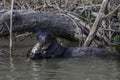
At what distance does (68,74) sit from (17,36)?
3.75 m

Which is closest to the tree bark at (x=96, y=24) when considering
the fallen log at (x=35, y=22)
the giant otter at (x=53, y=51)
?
the giant otter at (x=53, y=51)

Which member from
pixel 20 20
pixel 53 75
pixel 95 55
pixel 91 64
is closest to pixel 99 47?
pixel 95 55

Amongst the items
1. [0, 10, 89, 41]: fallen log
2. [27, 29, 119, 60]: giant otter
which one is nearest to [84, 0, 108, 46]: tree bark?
[27, 29, 119, 60]: giant otter

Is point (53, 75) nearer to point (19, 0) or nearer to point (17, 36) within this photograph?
point (17, 36)

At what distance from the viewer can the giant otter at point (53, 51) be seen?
9219 mm

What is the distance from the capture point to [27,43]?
1143 centimetres

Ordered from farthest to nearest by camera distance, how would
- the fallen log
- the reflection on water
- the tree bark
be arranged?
the tree bark
the fallen log
the reflection on water

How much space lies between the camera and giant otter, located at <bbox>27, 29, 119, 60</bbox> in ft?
30.2

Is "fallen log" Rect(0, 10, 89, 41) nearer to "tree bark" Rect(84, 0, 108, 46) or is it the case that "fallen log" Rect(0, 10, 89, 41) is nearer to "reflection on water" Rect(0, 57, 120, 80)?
"tree bark" Rect(84, 0, 108, 46)

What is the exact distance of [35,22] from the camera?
9305mm

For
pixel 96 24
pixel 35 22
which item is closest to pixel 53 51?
pixel 35 22

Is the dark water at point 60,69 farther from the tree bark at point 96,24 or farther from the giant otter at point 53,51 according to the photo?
the tree bark at point 96,24

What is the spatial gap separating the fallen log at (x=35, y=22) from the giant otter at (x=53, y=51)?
0.19 metres

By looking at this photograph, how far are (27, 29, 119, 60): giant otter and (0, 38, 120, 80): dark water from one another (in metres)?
0.25
